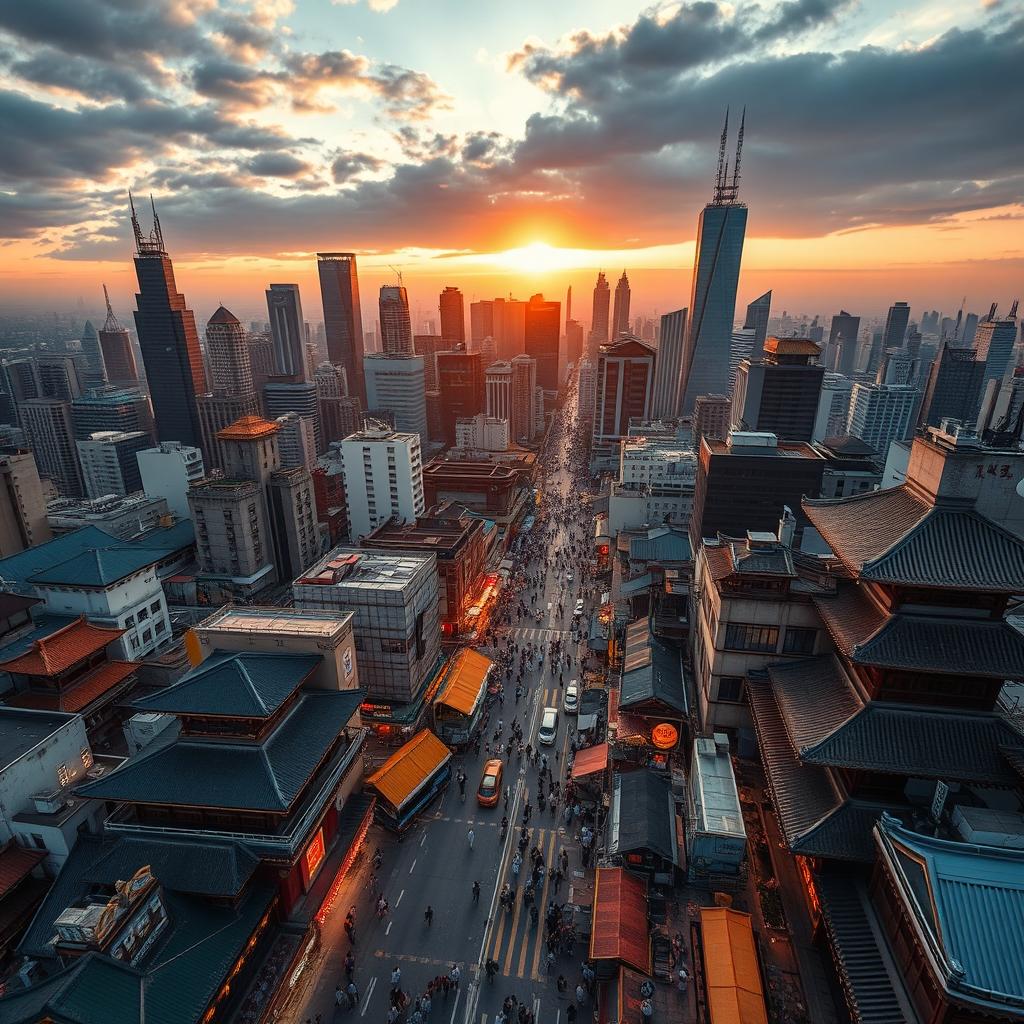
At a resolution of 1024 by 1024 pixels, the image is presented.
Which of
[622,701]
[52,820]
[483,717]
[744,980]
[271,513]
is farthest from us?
[271,513]

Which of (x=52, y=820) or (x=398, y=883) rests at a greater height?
(x=52, y=820)

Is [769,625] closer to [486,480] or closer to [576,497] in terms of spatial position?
[486,480]

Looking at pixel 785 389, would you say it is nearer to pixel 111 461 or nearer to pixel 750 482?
pixel 750 482

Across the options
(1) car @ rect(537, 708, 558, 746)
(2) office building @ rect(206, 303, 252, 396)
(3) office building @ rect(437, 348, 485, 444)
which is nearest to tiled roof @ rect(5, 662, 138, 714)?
(1) car @ rect(537, 708, 558, 746)

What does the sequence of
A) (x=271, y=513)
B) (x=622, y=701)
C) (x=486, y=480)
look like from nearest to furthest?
1. (x=622, y=701)
2. (x=271, y=513)
3. (x=486, y=480)

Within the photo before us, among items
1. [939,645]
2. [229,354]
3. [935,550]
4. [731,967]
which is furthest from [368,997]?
[229,354]

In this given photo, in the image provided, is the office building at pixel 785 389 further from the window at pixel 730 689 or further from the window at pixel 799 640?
the window at pixel 730 689

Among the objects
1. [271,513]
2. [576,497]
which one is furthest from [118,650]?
[576,497]
